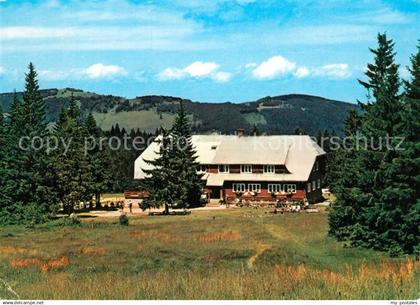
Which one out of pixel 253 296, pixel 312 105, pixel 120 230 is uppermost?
pixel 312 105

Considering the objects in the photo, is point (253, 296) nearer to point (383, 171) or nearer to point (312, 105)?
point (383, 171)

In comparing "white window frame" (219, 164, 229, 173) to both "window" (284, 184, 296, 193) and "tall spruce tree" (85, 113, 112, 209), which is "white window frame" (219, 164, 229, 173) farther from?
"tall spruce tree" (85, 113, 112, 209)

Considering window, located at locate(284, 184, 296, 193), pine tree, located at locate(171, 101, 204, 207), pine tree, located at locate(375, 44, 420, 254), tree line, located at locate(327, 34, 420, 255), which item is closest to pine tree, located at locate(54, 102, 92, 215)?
pine tree, located at locate(171, 101, 204, 207)

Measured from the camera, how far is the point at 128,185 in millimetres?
89188

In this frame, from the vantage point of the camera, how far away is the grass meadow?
12.1 meters

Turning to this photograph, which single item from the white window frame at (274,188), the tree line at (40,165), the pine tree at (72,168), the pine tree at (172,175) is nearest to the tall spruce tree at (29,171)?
the tree line at (40,165)

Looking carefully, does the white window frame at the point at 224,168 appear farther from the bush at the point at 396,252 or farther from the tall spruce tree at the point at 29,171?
the bush at the point at 396,252

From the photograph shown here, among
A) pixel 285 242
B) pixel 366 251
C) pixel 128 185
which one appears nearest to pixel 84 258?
pixel 285 242

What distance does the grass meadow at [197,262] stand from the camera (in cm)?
1210

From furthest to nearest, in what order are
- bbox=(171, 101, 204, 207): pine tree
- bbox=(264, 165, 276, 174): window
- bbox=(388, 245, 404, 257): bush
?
bbox=(264, 165, 276, 174): window < bbox=(171, 101, 204, 207): pine tree < bbox=(388, 245, 404, 257): bush

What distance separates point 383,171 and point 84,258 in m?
14.2

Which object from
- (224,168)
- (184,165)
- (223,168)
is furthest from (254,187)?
(184,165)

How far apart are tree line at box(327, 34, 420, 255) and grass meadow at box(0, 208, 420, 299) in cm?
114

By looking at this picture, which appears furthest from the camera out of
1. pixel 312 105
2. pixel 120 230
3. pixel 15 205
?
pixel 312 105
